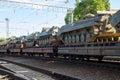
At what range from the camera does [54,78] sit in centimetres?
1540

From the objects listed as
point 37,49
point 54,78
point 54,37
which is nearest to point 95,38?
point 54,78

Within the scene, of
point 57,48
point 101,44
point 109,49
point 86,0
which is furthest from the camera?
point 86,0

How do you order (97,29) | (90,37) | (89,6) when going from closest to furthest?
(97,29) < (90,37) < (89,6)

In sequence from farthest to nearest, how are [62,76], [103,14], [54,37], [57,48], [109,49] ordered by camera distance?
[54,37] < [57,48] < [103,14] < [109,49] < [62,76]

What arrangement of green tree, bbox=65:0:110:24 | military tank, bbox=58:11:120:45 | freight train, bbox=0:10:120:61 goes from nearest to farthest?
freight train, bbox=0:10:120:61
military tank, bbox=58:11:120:45
green tree, bbox=65:0:110:24

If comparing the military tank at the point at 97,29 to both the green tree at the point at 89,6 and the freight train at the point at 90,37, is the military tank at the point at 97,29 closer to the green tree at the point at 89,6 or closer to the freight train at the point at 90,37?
the freight train at the point at 90,37

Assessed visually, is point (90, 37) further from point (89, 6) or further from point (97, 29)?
point (89, 6)

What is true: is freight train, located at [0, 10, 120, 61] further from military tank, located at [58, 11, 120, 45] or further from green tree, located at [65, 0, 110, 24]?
green tree, located at [65, 0, 110, 24]

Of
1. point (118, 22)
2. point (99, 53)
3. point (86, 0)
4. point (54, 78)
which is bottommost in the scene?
point (54, 78)

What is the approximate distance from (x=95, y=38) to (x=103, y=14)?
6.18ft

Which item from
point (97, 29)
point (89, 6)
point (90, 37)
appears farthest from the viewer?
point (89, 6)

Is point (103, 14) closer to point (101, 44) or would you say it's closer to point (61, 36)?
point (101, 44)

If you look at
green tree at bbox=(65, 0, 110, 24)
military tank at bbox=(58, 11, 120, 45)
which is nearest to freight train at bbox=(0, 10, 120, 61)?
military tank at bbox=(58, 11, 120, 45)

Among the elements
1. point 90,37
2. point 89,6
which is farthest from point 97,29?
point 89,6
